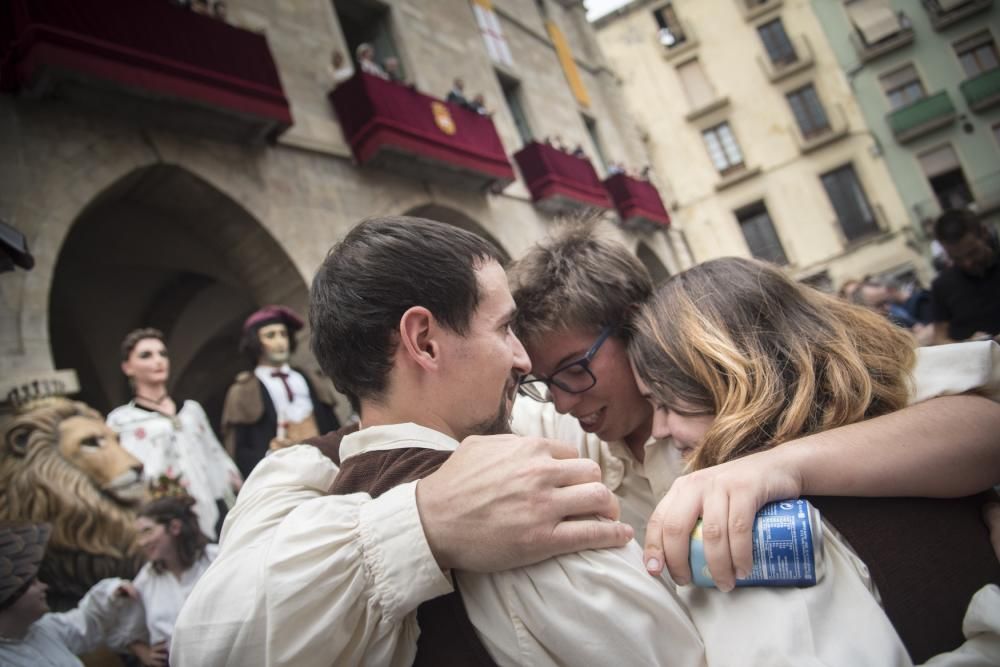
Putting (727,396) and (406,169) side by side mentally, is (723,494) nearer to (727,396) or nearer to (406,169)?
(727,396)

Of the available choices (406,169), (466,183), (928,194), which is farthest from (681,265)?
(928,194)

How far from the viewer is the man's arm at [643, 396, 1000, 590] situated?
973 millimetres

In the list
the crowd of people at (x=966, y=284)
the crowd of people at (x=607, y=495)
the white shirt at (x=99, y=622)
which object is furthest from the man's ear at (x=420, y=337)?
the crowd of people at (x=966, y=284)

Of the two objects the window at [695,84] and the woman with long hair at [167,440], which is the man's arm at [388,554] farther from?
the window at [695,84]

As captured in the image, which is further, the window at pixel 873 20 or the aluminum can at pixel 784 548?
the window at pixel 873 20

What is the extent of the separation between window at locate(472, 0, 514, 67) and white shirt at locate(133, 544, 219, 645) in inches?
462

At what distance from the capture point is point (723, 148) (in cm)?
2325

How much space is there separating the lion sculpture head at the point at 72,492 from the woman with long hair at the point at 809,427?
12.1ft

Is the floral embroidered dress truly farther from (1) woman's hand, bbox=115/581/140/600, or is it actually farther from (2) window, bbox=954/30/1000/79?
(2) window, bbox=954/30/1000/79

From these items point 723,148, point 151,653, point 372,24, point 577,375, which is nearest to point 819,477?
point 577,375

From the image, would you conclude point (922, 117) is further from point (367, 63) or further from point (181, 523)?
point (181, 523)

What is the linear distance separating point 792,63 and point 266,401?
24464 mm

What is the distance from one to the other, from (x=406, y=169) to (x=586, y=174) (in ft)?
17.1

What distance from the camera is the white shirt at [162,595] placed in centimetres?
312
